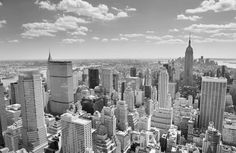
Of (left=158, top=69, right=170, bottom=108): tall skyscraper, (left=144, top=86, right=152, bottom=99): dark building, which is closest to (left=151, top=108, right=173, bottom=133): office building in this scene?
(left=158, top=69, right=170, bottom=108): tall skyscraper

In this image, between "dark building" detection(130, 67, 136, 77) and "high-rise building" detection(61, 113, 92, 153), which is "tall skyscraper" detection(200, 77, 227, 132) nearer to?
"high-rise building" detection(61, 113, 92, 153)

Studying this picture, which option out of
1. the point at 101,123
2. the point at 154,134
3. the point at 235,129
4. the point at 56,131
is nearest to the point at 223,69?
the point at 235,129

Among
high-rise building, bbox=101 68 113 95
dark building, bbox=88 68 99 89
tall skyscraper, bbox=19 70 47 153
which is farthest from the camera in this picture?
dark building, bbox=88 68 99 89

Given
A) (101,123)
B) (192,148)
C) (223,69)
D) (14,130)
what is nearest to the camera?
(192,148)

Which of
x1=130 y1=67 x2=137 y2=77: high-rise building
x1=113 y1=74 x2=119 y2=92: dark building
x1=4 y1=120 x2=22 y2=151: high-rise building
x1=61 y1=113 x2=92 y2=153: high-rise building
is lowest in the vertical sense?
x1=4 y1=120 x2=22 y2=151: high-rise building

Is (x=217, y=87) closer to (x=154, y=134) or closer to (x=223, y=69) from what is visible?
(x=223, y=69)

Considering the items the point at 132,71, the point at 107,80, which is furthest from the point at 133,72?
the point at 107,80
